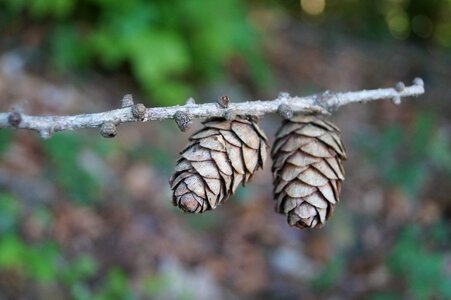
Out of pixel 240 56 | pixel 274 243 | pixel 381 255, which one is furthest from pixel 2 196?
pixel 240 56

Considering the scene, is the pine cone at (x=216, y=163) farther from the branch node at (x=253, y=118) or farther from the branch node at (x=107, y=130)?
the branch node at (x=107, y=130)

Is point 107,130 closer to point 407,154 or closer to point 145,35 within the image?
point 407,154

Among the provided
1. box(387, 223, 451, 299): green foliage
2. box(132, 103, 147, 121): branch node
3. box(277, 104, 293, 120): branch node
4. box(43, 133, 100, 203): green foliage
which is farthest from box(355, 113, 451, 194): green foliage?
box(132, 103, 147, 121): branch node

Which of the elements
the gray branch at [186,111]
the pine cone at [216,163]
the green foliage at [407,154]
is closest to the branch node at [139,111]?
the gray branch at [186,111]

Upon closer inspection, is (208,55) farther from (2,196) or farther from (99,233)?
(2,196)

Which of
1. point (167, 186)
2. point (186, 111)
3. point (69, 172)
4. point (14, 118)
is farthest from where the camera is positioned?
point (167, 186)

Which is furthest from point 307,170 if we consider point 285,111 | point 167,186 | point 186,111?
point 167,186
